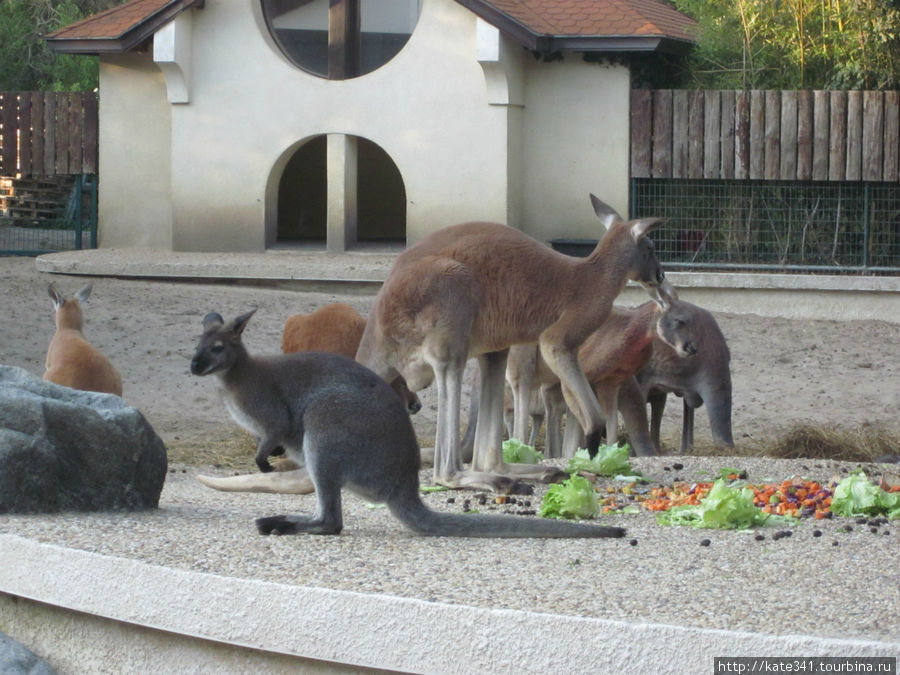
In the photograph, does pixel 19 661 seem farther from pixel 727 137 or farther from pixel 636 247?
pixel 727 137

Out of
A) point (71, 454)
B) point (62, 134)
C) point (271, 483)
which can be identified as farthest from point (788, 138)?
point (71, 454)

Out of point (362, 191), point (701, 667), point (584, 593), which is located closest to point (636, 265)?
point (584, 593)

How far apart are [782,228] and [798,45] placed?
2.15 m

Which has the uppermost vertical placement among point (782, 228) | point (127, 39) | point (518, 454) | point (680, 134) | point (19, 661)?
point (127, 39)

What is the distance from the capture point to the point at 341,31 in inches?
649

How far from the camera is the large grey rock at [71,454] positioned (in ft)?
16.6

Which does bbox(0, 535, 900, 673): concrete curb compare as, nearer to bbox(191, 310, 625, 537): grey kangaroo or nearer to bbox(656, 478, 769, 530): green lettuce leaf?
bbox(191, 310, 625, 537): grey kangaroo

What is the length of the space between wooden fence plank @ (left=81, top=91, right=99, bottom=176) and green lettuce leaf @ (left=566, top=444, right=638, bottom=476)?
11.9m

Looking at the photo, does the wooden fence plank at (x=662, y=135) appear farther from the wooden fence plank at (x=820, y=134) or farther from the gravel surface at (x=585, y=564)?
the gravel surface at (x=585, y=564)

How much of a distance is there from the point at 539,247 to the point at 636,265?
1.76 feet

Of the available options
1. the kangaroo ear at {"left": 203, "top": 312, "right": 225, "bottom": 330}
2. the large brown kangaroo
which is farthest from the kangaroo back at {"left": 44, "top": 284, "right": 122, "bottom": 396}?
the kangaroo ear at {"left": 203, "top": 312, "right": 225, "bottom": 330}

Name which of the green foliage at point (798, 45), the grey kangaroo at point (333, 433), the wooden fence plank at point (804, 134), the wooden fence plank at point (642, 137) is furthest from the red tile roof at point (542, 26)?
the grey kangaroo at point (333, 433)

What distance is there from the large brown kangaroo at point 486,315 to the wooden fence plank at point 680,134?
870cm

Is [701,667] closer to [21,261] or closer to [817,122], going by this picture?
[817,122]
